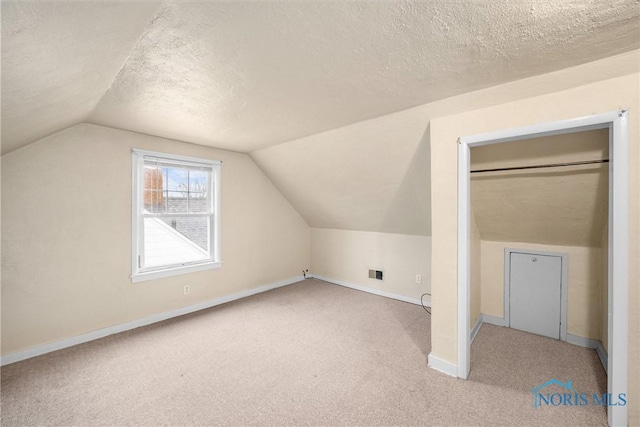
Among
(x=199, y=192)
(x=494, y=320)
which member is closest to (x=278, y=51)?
(x=199, y=192)

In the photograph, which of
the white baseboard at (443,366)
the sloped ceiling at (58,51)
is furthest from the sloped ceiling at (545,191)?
the sloped ceiling at (58,51)

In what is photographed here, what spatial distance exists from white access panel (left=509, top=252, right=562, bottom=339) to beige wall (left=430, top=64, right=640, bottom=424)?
1.27m

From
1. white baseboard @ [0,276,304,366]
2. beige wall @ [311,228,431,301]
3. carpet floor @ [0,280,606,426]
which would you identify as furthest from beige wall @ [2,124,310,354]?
beige wall @ [311,228,431,301]

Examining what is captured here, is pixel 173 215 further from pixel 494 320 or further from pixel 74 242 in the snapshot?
pixel 494 320

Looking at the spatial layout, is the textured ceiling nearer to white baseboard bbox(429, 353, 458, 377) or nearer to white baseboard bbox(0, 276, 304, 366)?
white baseboard bbox(0, 276, 304, 366)

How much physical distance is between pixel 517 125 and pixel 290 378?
247cm

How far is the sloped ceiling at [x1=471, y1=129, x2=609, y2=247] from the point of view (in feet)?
6.72

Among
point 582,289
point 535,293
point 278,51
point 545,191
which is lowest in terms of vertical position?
point 535,293

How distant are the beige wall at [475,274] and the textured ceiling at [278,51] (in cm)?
150

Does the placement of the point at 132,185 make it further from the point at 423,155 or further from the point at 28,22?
the point at 423,155

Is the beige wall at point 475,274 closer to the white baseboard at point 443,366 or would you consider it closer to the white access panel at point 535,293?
the white access panel at point 535,293

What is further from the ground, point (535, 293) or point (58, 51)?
point (58, 51)

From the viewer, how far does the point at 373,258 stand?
13.8 feet

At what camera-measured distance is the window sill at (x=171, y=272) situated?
2.99 m
